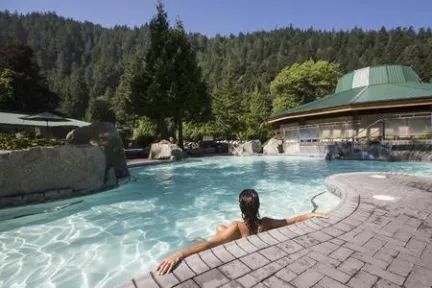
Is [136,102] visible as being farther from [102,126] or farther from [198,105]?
[102,126]

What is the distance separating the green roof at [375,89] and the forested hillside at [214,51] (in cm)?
1668

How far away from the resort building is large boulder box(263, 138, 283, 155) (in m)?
0.59

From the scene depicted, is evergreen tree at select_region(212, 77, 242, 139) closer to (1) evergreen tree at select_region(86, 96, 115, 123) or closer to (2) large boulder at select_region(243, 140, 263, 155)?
(2) large boulder at select_region(243, 140, 263, 155)

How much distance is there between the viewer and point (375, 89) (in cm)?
2636

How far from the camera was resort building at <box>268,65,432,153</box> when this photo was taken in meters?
20.3

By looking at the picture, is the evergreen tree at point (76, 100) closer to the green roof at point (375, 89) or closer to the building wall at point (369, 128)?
the green roof at point (375, 89)

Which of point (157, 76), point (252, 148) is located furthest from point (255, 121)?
point (157, 76)

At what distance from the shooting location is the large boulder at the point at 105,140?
12508mm

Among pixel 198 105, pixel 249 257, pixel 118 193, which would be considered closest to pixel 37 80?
pixel 198 105

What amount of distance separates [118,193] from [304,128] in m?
17.2

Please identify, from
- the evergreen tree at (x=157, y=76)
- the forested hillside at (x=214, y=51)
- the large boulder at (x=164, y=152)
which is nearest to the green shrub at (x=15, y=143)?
the large boulder at (x=164, y=152)

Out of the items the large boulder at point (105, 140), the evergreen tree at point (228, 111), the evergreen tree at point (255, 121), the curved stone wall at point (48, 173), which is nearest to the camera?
the curved stone wall at point (48, 173)

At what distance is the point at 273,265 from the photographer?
3.19m

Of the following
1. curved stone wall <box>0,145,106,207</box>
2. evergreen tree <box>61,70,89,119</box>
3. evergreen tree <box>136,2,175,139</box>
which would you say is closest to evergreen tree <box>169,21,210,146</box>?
evergreen tree <box>136,2,175,139</box>
